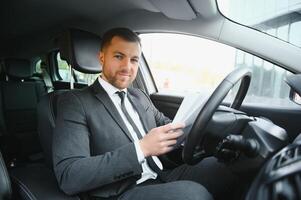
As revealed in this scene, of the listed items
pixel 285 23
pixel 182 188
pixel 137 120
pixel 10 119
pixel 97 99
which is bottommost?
pixel 10 119

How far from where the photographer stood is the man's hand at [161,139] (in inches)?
49.7

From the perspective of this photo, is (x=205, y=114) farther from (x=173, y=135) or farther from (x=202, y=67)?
(x=202, y=67)

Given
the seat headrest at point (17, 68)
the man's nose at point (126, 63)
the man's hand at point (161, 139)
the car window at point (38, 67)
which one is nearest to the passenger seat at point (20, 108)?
the seat headrest at point (17, 68)

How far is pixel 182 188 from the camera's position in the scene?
131cm

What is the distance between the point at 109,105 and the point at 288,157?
95 centimetres

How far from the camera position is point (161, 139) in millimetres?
1274

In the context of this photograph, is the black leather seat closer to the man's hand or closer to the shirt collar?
the shirt collar

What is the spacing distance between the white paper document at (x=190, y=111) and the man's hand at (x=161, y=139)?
26 mm

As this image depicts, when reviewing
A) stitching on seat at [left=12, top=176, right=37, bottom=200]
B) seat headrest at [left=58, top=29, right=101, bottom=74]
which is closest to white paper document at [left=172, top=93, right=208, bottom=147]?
stitching on seat at [left=12, top=176, right=37, bottom=200]

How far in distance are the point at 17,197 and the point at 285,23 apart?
5.65 feet

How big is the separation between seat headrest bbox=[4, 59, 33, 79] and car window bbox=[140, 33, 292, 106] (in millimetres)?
1326

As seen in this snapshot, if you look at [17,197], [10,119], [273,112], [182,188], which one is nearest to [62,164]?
[17,197]

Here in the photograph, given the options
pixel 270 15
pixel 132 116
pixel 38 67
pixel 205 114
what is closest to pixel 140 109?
pixel 132 116

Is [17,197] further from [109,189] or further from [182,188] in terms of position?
[182,188]
